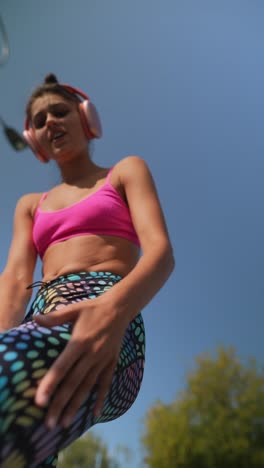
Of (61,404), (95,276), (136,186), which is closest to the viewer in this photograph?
(61,404)

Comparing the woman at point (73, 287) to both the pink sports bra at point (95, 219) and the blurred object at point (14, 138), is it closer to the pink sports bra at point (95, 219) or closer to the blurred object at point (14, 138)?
the pink sports bra at point (95, 219)

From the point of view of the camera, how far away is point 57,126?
151 cm

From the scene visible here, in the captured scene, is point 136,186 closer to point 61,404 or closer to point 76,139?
point 76,139

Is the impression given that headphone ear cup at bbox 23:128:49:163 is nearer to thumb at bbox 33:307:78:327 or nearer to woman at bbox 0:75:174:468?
woman at bbox 0:75:174:468

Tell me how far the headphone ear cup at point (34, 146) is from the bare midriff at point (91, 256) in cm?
58

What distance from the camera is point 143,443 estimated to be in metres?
18.5

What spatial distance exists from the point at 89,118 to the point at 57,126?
0.19 m

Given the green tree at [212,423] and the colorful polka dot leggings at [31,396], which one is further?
the green tree at [212,423]

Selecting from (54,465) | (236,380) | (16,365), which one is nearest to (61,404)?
(16,365)

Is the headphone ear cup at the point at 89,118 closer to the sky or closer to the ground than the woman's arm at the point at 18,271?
closer to the sky

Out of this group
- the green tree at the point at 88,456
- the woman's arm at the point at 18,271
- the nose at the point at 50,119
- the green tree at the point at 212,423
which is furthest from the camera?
the green tree at the point at 88,456

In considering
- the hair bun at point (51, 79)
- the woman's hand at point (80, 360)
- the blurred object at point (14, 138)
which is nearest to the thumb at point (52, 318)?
the woman's hand at point (80, 360)

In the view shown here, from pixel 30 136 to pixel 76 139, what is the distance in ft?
0.91

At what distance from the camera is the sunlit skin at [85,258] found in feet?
2.02
